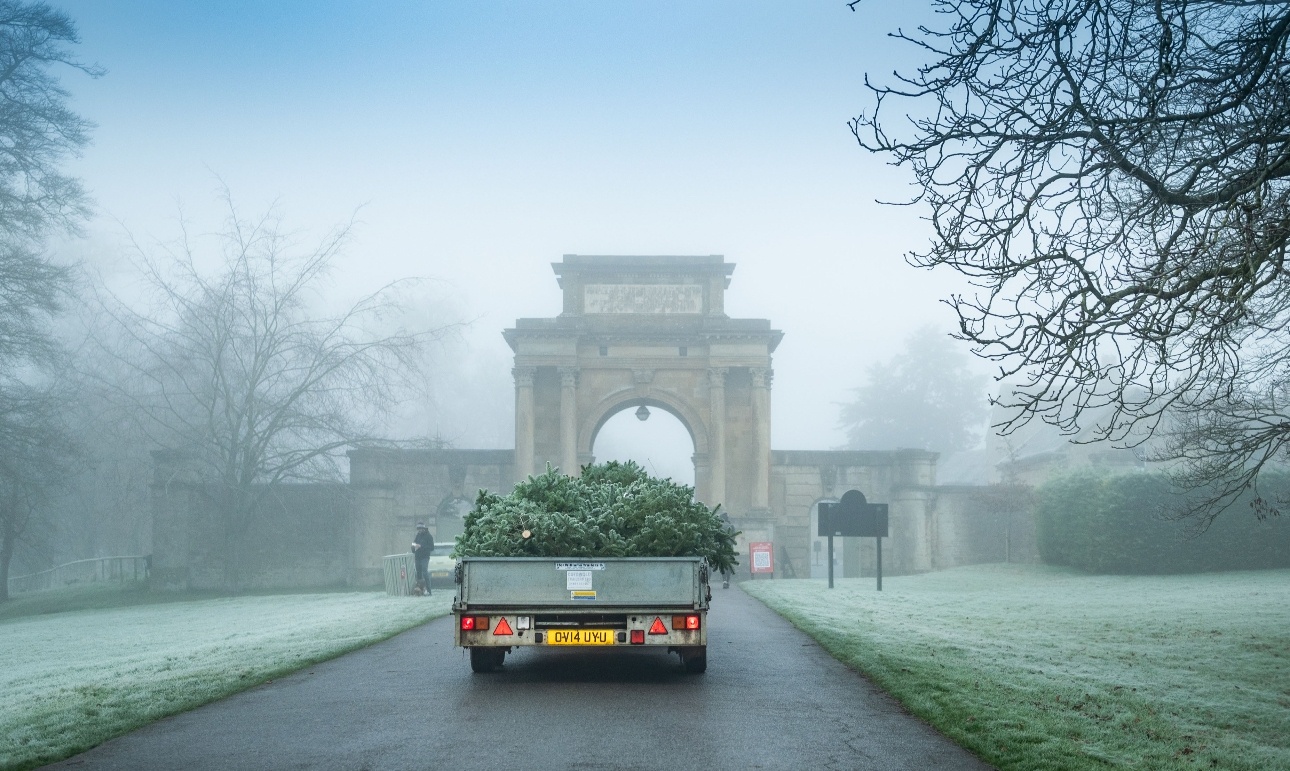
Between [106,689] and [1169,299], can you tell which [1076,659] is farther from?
[106,689]

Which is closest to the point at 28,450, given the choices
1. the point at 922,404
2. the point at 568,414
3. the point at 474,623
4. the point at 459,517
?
the point at 459,517

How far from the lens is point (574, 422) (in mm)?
42406

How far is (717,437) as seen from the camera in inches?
1671

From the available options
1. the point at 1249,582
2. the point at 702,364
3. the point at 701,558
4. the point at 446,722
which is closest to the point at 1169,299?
the point at 701,558

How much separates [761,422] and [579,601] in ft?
108

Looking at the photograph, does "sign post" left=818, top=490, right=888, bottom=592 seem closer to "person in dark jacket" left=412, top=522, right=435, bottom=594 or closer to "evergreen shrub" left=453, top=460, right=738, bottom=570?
"person in dark jacket" left=412, top=522, right=435, bottom=594

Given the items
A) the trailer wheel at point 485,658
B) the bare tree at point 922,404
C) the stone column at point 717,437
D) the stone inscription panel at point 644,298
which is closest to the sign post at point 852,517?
the stone column at point 717,437

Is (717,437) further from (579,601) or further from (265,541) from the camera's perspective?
(579,601)

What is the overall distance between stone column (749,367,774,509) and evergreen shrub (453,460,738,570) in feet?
99.3

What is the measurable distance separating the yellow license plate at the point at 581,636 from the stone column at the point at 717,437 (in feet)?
104

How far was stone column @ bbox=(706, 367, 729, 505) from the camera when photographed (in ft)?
139

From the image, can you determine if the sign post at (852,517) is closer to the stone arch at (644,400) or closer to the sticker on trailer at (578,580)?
the stone arch at (644,400)

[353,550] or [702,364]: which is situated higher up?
[702,364]

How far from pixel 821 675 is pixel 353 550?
1233 inches
